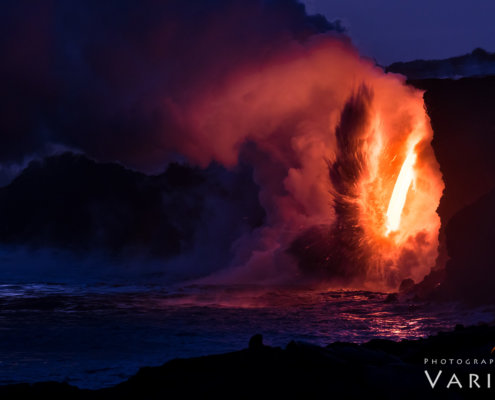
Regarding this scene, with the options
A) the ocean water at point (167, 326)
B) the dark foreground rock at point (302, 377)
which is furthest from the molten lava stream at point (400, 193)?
the dark foreground rock at point (302, 377)

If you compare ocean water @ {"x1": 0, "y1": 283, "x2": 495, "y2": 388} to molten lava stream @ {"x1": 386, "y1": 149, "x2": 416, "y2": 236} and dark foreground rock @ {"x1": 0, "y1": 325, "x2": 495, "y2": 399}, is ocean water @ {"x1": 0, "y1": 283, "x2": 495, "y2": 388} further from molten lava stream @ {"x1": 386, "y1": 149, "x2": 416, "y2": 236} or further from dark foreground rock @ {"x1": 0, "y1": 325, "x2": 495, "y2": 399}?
molten lava stream @ {"x1": 386, "y1": 149, "x2": 416, "y2": 236}

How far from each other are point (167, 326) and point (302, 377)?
8924mm

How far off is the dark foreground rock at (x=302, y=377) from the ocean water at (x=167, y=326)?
5.21 feet

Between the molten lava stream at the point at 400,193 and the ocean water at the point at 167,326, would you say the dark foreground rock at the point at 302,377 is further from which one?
the molten lava stream at the point at 400,193

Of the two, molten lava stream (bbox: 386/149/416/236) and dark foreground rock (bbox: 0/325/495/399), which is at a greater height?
molten lava stream (bbox: 386/149/416/236)

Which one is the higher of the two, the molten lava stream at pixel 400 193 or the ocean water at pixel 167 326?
the molten lava stream at pixel 400 193

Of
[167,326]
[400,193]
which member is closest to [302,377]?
[167,326]

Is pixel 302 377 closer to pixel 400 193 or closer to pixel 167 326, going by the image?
pixel 167 326

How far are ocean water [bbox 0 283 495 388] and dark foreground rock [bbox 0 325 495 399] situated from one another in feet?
5.21

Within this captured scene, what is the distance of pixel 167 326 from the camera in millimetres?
14906

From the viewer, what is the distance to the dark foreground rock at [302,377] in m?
6.22

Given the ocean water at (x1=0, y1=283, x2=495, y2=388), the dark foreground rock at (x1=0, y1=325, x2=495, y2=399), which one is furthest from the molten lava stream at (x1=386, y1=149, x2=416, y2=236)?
the dark foreground rock at (x1=0, y1=325, x2=495, y2=399)

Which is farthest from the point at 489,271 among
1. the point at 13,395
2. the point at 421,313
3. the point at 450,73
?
the point at 13,395

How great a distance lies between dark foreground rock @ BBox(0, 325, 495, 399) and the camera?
6.22m
